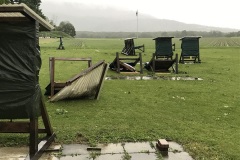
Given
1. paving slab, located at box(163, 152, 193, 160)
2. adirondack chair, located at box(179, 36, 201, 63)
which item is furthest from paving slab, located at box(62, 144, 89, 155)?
adirondack chair, located at box(179, 36, 201, 63)

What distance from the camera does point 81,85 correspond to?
941 centimetres

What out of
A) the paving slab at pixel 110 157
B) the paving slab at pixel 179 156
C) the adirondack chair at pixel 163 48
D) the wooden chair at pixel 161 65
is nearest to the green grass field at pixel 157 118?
the paving slab at pixel 179 156

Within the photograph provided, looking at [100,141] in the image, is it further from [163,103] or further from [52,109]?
[163,103]

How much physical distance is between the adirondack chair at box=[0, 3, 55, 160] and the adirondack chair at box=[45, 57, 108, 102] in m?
3.62

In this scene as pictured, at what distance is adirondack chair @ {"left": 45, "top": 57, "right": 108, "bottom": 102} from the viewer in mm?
9117

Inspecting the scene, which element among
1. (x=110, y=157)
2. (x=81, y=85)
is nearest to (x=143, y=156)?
(x=110, y=157)

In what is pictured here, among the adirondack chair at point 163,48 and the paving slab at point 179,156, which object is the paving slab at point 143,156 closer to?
the paving slab at point 179,156

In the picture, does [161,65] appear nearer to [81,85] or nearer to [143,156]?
[81,85]

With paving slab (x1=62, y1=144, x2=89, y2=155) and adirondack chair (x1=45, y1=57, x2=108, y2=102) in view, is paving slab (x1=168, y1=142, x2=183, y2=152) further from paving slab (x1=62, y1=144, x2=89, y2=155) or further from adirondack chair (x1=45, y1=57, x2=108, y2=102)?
adirondack chair (x1=45, y1=57, x2=108, y2=102)

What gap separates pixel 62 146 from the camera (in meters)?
5.96

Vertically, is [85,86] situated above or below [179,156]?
above

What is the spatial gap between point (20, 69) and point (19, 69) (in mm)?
18

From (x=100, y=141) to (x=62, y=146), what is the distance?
2.40 ft

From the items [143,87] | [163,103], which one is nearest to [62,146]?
[163,103]
